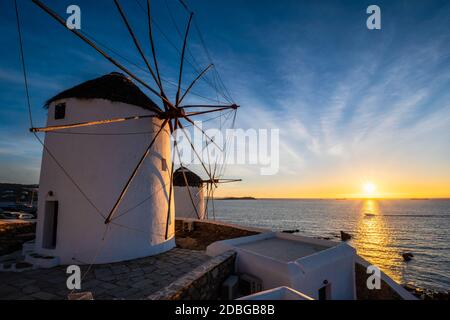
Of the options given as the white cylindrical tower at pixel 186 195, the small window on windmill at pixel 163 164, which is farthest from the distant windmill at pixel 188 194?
the small window on windmill at pixel 163 164

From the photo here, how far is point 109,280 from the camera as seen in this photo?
243 inches

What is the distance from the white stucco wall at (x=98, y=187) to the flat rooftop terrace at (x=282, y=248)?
12.9ft

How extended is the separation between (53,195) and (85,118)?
9.90 ft

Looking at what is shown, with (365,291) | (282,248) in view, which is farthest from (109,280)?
(365,291)

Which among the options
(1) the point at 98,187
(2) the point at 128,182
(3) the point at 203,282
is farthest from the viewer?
(1) the point at 98,187

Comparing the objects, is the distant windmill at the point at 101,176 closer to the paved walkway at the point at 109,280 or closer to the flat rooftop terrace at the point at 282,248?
the paved walkway at the point at 109,280

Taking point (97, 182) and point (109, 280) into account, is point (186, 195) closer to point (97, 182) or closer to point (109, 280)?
point (97, 182)

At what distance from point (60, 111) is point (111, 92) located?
2168 millimetres

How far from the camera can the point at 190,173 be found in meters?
26.3

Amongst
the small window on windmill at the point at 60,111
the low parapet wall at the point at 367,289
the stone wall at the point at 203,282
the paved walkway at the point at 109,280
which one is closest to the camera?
the stone wall at the point at 203,282

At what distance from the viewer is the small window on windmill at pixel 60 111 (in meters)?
8.69
